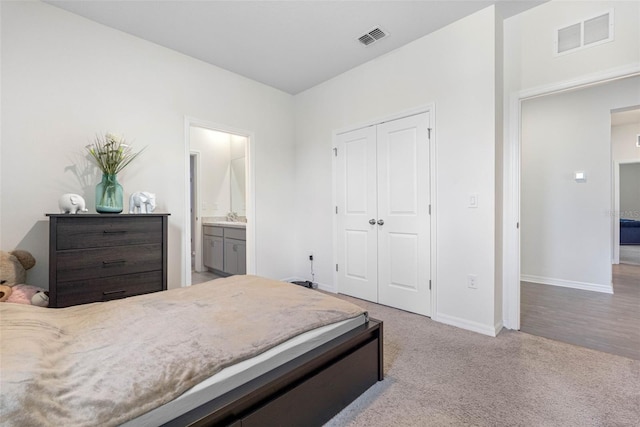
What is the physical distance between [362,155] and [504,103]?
1.45 m

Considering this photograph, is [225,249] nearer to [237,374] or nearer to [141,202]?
[141,202]

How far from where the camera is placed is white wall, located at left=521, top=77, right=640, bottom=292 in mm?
3746

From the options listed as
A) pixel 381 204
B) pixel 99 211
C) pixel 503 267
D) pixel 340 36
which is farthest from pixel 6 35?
pixel 503 267

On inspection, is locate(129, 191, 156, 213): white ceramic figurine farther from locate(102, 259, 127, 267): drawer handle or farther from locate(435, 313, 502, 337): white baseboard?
locate(435, 313, 502, 337): white baseboard

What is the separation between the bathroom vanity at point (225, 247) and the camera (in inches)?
159

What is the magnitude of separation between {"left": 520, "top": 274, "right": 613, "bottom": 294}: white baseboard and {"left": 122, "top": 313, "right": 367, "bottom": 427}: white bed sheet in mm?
4050

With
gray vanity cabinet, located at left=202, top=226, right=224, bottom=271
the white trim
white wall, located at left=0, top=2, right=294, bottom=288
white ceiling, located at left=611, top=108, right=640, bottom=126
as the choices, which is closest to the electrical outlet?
the white trim

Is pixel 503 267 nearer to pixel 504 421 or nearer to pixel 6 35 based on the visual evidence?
pixel 504 421

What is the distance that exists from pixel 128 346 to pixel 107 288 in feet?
4.92

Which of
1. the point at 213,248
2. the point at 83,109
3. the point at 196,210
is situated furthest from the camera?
the point at 196,210

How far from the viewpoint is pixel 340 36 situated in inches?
111

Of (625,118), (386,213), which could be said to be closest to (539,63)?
(386,213)

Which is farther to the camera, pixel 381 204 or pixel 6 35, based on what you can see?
pixel 381 204

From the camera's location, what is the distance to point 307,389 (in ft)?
4.22
